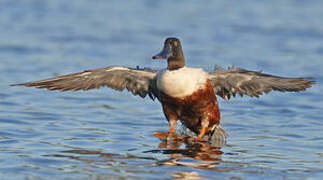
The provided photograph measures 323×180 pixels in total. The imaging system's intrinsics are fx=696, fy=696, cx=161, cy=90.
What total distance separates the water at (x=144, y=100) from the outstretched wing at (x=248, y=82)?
2.42ft

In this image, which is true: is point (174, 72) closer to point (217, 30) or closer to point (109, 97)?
point (109, 97)

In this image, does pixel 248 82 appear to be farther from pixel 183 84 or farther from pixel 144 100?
pixel 144 100

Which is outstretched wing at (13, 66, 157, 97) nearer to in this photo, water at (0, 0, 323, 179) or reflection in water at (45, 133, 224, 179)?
water at (0, 0, 323, 179)

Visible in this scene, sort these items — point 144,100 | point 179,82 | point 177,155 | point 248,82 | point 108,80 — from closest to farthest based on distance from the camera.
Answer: point 177,155, point 179,82, point 248,82, point 108,80, point 144,100

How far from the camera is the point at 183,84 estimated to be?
8969 mm

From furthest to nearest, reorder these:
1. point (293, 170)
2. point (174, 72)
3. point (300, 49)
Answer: point (300, 49) → point (174, 72) → point (293, 170)

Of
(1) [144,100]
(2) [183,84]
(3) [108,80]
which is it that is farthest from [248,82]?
(1) [144,100]

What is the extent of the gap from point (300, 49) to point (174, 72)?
875cm

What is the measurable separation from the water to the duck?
43cm

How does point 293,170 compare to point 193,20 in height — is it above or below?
below

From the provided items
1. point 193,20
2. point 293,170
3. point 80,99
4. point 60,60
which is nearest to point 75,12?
point 193,20

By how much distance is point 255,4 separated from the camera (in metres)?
22.1

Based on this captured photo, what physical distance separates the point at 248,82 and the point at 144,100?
350 centimetres

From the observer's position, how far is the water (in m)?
8.24
